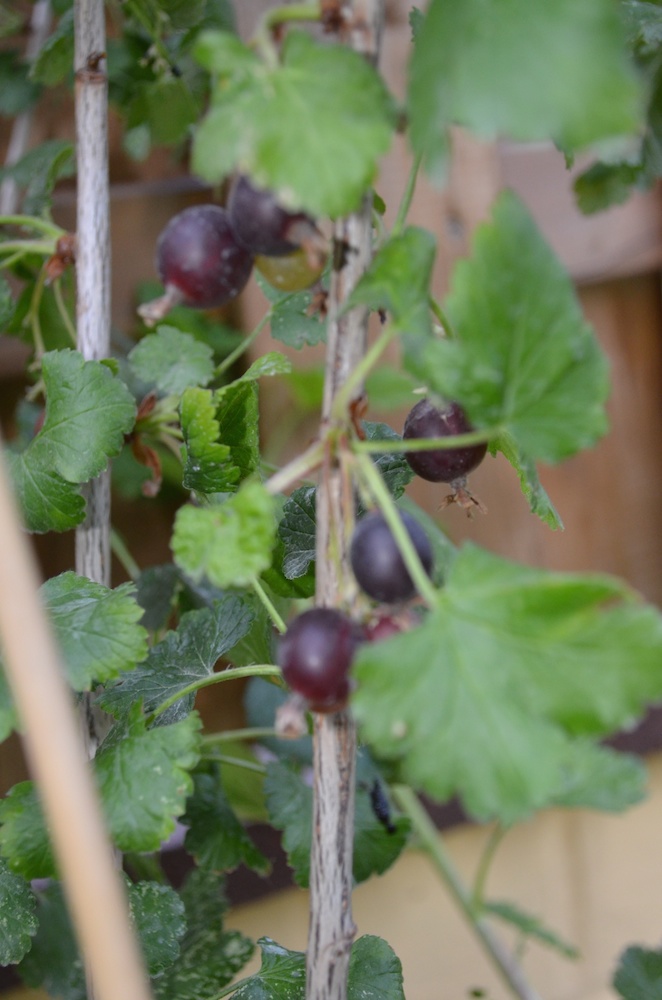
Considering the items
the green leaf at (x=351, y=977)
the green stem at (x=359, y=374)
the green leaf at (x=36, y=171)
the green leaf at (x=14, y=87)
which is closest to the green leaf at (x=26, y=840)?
the green leaf at (x=351, y=977)

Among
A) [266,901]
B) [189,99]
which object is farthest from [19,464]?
[266,901]

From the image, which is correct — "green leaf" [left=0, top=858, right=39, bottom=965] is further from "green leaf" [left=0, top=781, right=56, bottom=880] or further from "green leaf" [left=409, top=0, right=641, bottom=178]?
"green leaf" [left=409, top=0, right=641, bottom=178]

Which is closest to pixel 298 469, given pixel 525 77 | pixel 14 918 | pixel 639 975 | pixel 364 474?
pixel 364 474

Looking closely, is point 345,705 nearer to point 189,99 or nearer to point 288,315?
point 288,315

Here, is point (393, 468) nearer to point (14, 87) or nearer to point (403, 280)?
point (403, 280)

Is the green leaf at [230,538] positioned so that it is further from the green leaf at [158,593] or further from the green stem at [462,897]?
the green stem at [462,897]

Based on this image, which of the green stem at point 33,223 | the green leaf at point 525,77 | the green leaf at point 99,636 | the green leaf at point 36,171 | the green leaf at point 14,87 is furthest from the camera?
the green leaf at point 14,87

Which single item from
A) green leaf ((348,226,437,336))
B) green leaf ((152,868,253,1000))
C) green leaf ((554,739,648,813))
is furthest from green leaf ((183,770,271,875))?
green leaf ((348,226,437,336))
